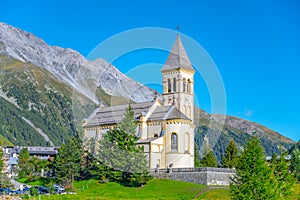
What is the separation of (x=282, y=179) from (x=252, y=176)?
32.9 feet

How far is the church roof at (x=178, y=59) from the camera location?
82.9m

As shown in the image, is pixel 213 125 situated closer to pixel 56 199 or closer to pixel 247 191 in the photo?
pixel 56 199

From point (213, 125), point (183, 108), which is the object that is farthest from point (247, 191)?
point (213, 125)

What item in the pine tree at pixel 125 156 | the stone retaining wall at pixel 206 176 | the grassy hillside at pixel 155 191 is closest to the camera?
the grassy hillside at pixel 155 191

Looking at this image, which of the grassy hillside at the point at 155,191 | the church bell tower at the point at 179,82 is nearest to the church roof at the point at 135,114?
the church bell tower at the point at 179,82

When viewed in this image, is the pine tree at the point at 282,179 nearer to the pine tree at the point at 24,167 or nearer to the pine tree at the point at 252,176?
the pine tree at the point at 252,176

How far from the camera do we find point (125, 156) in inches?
2621

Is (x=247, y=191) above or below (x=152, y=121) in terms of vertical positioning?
below

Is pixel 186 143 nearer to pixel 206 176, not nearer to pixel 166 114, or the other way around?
pixel 166 114

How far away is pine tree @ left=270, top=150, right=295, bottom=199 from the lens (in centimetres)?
4157

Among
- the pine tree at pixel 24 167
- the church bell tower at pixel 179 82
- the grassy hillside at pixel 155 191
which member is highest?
the church bell tower at pixel 179 82

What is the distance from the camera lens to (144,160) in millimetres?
64250

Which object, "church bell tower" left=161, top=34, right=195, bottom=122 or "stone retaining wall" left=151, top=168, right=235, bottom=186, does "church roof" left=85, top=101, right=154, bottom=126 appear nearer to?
"church bell tower" left=161, top=34, right=195, bottom=122

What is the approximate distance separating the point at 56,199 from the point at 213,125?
82.2 meters
